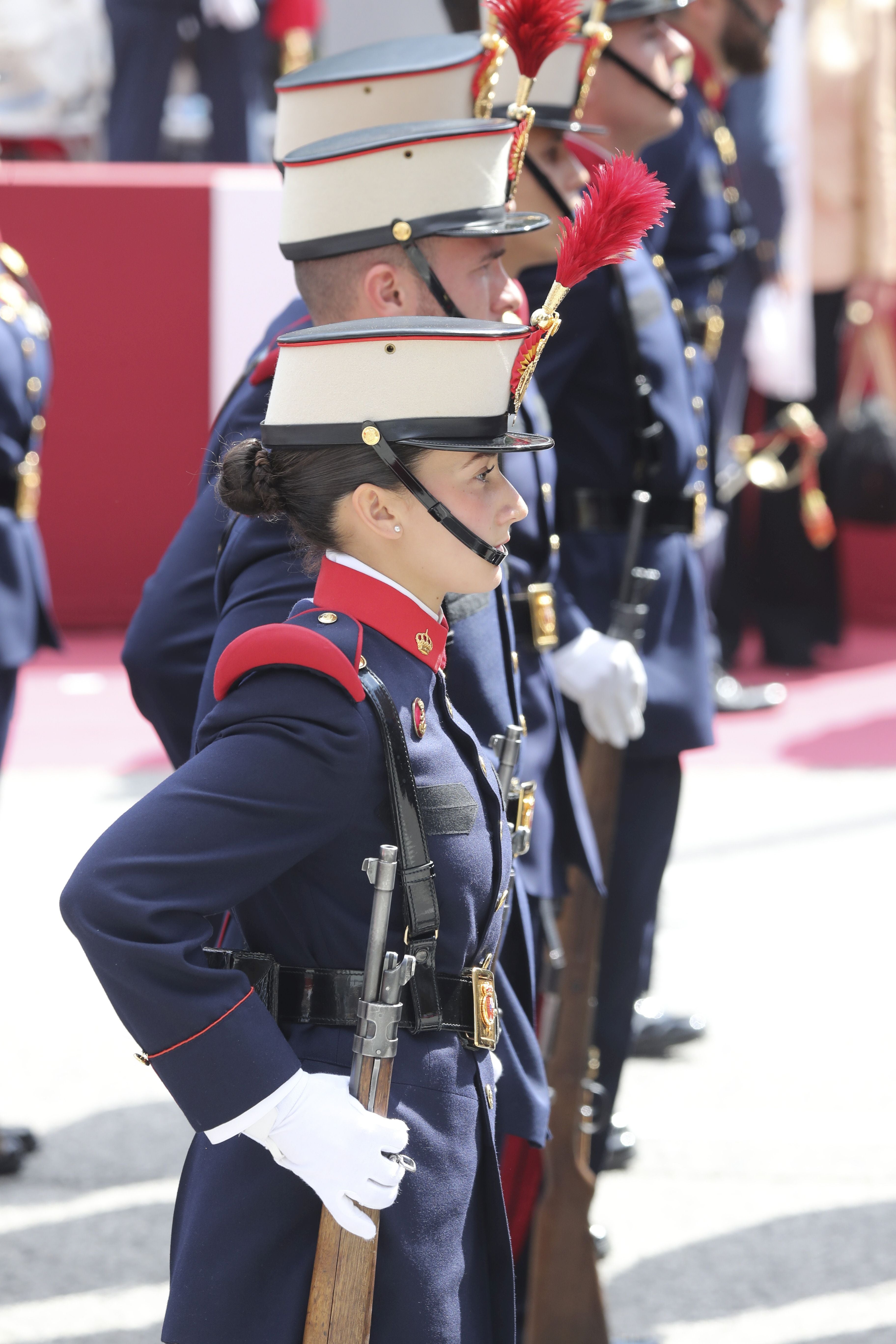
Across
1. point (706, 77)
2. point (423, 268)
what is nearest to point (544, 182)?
point (423, 268)

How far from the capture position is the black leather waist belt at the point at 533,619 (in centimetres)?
269

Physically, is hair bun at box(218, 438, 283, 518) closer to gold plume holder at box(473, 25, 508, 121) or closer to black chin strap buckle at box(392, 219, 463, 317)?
black chin strap buckle at box(392, 219, 463, 317)

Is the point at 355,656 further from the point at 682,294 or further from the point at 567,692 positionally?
the point at 682,294

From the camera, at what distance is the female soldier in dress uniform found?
5.19 ft

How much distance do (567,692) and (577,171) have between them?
2.76 feet

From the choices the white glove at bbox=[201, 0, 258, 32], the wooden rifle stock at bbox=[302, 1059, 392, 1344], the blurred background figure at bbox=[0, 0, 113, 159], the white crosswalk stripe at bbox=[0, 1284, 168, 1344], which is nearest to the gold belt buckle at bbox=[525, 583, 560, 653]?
the wooden rifle stock at bbox=[302, 1059, 392, 1344]

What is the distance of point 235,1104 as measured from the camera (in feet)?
5.26

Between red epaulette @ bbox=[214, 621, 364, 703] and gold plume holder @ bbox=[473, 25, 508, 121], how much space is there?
3.35ft

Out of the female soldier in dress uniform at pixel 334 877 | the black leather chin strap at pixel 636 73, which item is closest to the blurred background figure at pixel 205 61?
the black leather chin strap at pixel 636 73

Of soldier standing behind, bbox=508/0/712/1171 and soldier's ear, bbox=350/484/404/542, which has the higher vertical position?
soldier's ear, bbox=350/484/404/542

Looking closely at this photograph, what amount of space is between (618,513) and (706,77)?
2.20 m

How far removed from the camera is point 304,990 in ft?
5.65

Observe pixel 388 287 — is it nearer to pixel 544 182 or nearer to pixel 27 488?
pixel 544 182

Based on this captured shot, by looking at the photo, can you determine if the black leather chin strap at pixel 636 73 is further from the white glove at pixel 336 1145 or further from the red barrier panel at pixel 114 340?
the red barrier panel at pixel 114 340
